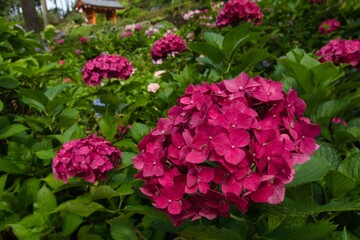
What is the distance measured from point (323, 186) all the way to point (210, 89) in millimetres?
538

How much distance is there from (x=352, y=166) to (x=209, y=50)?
84 cm

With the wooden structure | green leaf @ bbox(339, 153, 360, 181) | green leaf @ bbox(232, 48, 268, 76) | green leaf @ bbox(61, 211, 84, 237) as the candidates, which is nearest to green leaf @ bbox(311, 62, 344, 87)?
green leaf @ bbox(232, 48, 268, 76)

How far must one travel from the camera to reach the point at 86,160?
1.56 m

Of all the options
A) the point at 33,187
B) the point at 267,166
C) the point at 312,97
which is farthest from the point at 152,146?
the point at 33,187

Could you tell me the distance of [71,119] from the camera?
2.21 metres

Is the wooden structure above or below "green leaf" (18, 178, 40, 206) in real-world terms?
below

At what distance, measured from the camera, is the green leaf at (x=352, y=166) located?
49.4 inches

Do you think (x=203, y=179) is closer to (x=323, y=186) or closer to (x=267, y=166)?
(x=267, y=166)

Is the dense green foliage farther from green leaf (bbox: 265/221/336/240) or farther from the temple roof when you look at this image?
the temple roof

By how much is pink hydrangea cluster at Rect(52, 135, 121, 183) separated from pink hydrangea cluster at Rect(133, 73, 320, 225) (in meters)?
0.53

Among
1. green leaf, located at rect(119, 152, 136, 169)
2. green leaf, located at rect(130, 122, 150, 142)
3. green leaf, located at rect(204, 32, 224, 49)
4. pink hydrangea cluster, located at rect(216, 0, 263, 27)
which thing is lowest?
green leaf, located at rect(119, 152, 136, 169)

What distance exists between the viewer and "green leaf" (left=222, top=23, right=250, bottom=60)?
1.73 metres

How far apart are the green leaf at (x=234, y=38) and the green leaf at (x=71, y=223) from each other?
1024 mm

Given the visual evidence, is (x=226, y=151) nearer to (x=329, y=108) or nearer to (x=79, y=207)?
(x=79, y=207)
